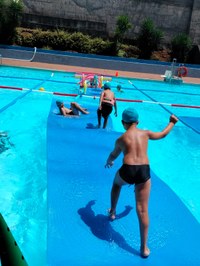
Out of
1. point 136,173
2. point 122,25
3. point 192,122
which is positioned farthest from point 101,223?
point 122,25

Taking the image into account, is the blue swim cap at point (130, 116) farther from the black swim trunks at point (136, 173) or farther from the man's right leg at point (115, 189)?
the man's right leg at point (115, 189)

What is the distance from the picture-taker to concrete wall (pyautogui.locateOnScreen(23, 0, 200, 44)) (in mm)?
30156

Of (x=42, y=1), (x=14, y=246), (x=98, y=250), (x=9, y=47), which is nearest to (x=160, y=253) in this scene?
(x=98, y=250)

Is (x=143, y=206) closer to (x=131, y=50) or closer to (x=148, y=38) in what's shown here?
(x=131, y=50)

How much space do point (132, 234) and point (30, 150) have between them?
3.85 meters

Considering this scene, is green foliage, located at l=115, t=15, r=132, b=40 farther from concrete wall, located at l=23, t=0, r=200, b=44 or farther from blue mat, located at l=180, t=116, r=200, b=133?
blue mat, located at l=180, t=116, r=200, b=133

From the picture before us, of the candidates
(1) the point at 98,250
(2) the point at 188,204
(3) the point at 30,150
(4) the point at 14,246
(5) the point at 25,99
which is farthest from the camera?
(5) the point at 25,99

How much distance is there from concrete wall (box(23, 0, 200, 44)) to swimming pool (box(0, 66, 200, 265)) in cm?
1573

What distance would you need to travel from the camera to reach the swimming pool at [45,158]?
463cm

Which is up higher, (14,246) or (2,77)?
(14,246)

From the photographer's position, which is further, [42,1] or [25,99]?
[42,1]

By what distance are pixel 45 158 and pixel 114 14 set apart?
88.1ft

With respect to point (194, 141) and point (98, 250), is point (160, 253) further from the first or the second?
point (194, 141)

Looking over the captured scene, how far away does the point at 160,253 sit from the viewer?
3988 millimetres
